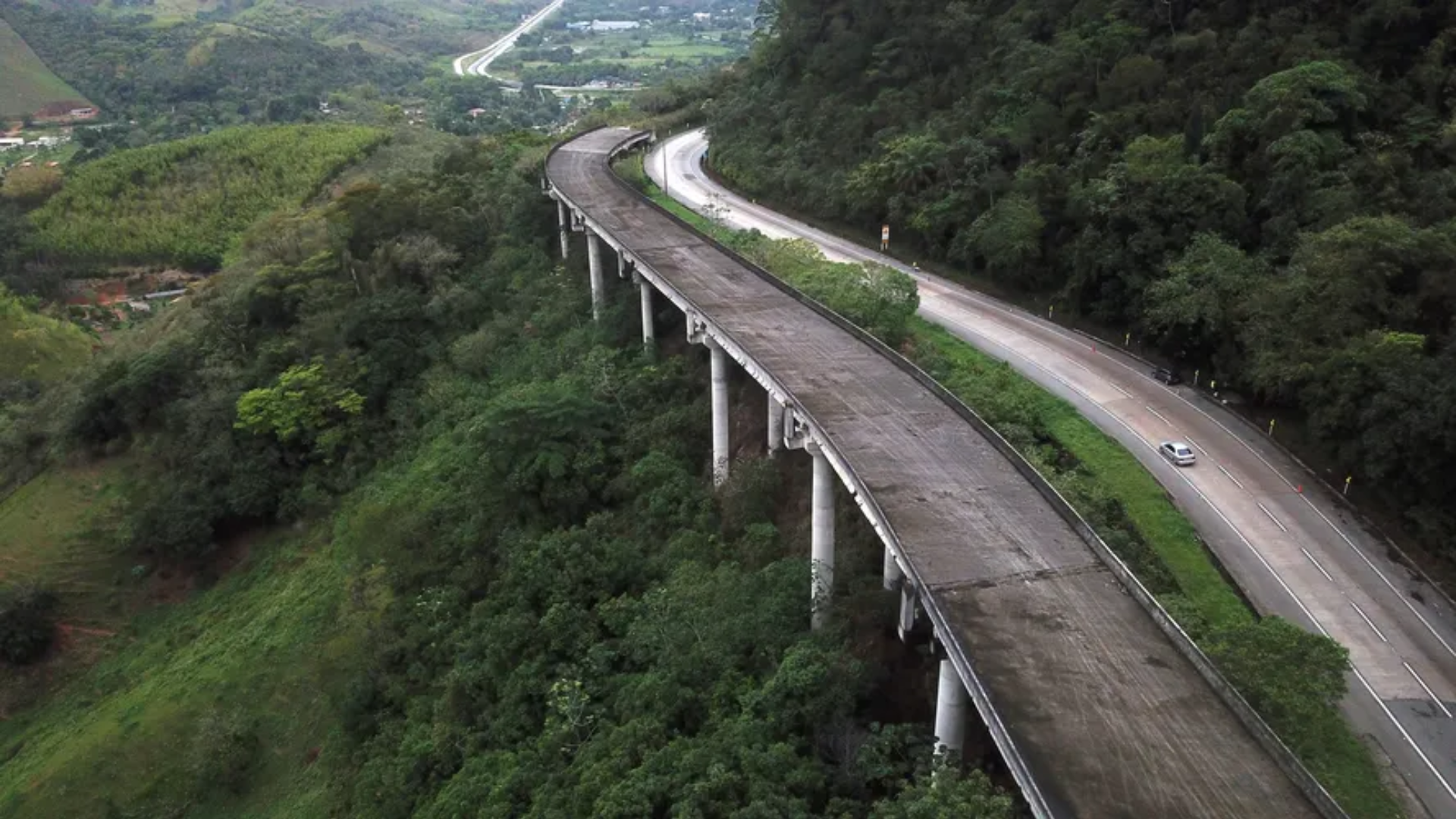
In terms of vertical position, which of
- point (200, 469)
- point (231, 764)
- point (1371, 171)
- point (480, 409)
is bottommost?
point (231, 764)

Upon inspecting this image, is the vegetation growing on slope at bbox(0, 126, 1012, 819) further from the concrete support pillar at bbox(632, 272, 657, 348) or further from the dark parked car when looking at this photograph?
the dark parked car

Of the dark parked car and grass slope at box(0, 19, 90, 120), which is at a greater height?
grass slope at box(0, 19, 90, 120)

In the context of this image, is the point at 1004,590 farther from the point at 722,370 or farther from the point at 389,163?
the point at 389,163

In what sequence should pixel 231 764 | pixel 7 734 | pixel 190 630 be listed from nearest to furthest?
pixel 231 764 → pixel 7 734 → pixel 190 630

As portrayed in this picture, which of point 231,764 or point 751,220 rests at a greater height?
point 751,220

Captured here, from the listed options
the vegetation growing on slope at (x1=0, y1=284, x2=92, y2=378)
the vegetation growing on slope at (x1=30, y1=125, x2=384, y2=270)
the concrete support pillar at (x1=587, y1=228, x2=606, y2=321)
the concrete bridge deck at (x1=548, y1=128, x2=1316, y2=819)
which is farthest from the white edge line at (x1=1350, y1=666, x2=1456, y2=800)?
the vegetation growing on slope at (x1=30, y1=125, x2=384, y2=270)

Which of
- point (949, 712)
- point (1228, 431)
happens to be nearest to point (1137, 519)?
point (1228, 431)

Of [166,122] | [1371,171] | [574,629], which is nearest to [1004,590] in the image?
[574,629]
